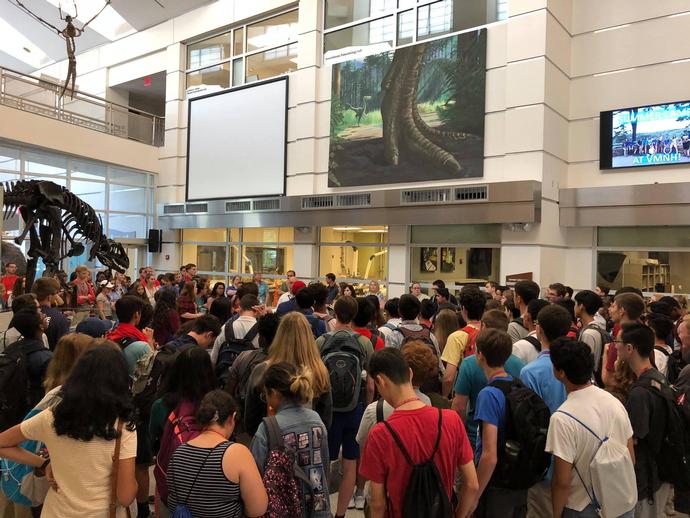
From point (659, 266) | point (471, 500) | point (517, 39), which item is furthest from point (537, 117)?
point (471, 500)

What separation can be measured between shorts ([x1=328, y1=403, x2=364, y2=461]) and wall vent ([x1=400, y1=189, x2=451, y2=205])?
8.07 m

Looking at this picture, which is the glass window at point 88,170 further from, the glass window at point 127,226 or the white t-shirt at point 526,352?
the white t-shirt at point 526,352

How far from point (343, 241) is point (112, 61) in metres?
A: 12.6

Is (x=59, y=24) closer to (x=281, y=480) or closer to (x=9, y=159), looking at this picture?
(x=9, y=159)

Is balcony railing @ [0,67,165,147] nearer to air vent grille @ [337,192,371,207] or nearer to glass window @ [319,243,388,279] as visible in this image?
glass window @ [319,243,388,279]

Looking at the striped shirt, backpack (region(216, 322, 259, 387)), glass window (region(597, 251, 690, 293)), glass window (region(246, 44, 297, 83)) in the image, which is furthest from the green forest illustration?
the striped shirt

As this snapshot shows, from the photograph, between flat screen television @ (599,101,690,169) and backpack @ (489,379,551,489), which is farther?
flat screen television @ (599,101,690,169)

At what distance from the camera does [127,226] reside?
57.4 ft

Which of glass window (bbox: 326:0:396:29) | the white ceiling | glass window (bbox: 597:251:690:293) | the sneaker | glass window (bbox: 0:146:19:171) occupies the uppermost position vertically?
the white ceiling

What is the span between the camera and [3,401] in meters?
3.24

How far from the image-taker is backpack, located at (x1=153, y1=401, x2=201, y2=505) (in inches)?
103

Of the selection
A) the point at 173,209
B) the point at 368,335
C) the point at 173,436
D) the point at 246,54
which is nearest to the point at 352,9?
the point at 246,54

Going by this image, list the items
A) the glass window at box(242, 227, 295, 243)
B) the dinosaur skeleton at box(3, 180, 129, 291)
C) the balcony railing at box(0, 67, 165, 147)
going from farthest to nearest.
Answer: the glass window at box(242, 227, 295, 243), the balcony railing at box(0, 67, 165, 147), the dinosaur skeleton at box(3, 180, 129, 291)

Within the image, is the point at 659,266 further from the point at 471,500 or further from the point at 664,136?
the point at 471,500
